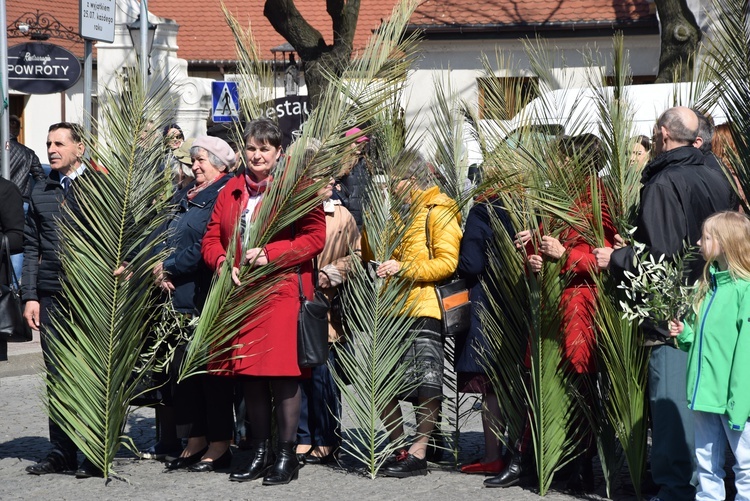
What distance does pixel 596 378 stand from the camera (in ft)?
18.6

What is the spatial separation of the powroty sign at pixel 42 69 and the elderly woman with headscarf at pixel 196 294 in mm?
6665

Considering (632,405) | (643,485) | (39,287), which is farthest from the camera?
(39,287)

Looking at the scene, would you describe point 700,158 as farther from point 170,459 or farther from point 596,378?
point 170,459

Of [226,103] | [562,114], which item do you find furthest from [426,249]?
[226,103]

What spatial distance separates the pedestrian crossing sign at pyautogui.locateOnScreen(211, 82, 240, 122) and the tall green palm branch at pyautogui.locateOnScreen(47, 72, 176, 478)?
654 mm

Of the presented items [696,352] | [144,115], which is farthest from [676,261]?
[144,115]

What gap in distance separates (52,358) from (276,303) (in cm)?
129

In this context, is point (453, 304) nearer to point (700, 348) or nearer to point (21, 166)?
point (700, 348)

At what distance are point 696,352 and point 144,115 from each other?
9.91ft

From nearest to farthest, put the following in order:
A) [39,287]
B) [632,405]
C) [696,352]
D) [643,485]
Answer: [696,352] → [632,405] → [643,485] → [39,287]

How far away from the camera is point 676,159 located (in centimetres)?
529

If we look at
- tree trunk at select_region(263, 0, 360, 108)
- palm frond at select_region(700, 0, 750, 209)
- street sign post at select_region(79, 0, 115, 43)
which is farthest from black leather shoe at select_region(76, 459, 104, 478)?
tree trunk at select_region(263, 0, 360, 108)

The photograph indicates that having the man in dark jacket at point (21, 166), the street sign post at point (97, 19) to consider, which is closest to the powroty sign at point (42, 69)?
the man in dark jacket at point (21, 166)

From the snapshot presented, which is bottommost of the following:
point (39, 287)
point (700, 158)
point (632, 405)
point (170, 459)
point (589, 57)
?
point (170, 459)
